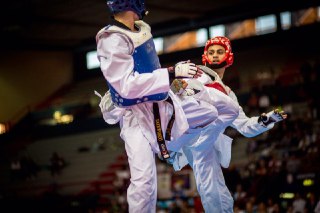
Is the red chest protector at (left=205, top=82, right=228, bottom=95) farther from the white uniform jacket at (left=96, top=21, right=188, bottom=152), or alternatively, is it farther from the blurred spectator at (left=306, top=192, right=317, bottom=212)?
the blurred spectator at (left=306, top=192, right=317, bottom=212)

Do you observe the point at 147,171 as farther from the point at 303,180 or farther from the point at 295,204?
the point at 303,180

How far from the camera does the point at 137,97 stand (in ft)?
12.1

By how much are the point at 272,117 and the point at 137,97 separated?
1655mm

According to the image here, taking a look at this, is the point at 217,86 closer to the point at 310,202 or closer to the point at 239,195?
the point at 310,202

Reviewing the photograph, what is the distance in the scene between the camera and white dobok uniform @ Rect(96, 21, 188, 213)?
11.7 ft

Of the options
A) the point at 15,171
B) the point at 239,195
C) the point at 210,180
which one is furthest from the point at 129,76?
the point at 15,171

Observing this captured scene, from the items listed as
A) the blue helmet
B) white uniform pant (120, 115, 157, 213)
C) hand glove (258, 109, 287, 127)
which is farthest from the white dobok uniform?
hand glove (258, 109, 287, 127)

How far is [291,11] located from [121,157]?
6.95 m

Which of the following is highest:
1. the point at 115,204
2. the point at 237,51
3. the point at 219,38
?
the point at 237,51

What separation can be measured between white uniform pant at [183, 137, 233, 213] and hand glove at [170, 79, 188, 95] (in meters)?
0.71

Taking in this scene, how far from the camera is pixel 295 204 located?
341 inches

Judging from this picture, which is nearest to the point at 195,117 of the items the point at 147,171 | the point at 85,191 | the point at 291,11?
the point at 147,171

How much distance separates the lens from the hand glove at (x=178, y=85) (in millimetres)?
4215

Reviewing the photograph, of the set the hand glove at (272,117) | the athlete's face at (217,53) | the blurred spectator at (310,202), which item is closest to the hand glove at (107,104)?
the athlete's face at (217,53)
